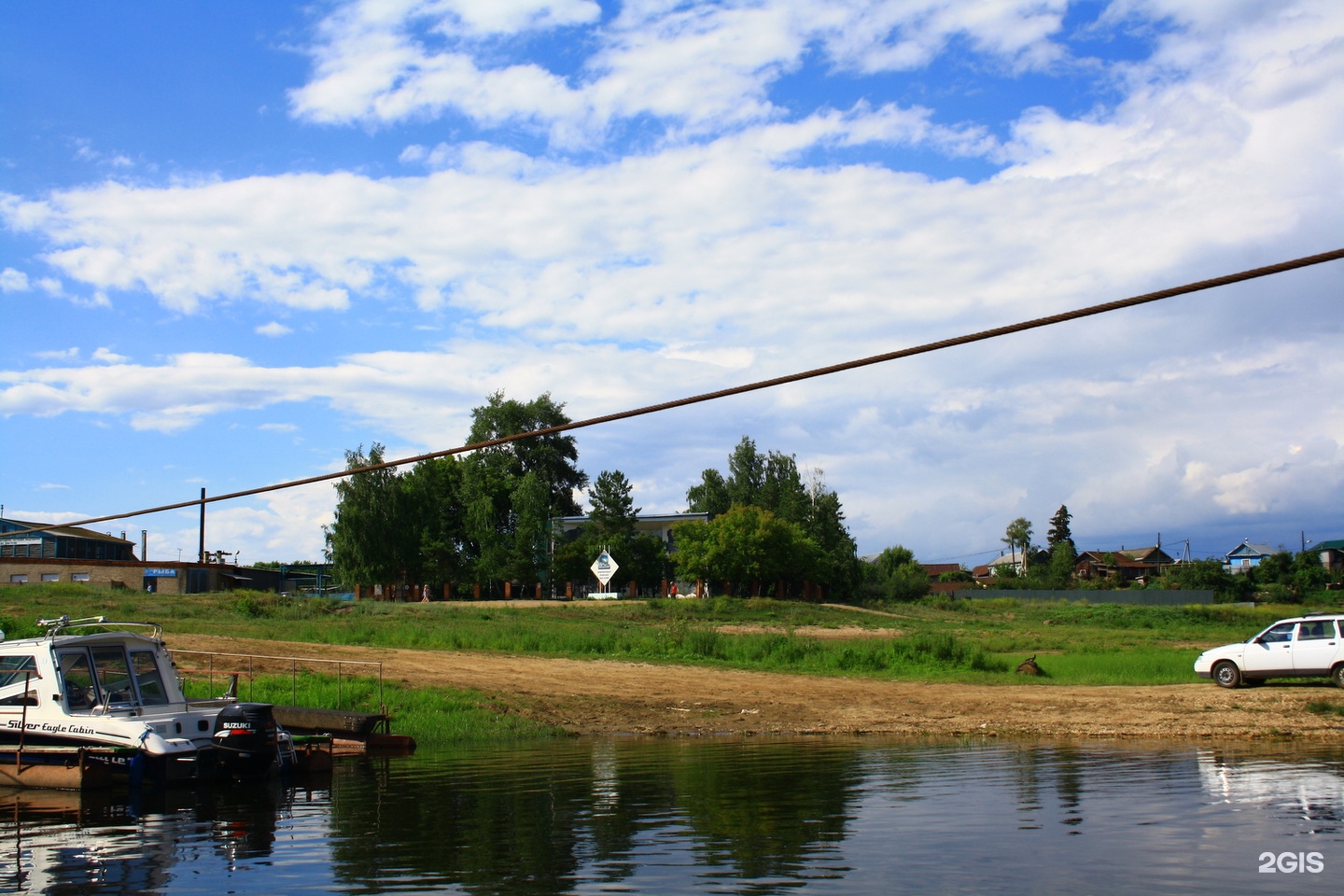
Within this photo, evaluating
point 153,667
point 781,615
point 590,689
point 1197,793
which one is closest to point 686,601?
point 781,615

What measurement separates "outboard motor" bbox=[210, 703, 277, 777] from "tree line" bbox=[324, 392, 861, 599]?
6062cm

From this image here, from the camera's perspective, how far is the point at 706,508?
114938 millimetres

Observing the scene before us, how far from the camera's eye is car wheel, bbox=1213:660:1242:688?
2912 centimetres

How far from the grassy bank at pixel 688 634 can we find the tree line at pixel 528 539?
7.86 m

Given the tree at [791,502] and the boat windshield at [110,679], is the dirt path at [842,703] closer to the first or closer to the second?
the boat windshield at [110,679]

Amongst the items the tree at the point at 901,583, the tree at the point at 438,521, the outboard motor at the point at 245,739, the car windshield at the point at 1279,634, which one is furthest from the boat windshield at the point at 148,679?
the tree at the point at 901,583

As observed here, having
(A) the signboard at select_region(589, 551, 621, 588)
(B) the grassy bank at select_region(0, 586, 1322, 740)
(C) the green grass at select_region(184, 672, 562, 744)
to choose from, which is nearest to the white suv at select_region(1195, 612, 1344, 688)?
(B) the grassy bank at select_region(0, 586, 1322, 740)

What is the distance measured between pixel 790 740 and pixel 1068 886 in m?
14.2

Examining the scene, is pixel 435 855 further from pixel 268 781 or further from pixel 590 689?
pixel 590 689

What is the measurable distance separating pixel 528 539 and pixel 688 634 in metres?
43.3

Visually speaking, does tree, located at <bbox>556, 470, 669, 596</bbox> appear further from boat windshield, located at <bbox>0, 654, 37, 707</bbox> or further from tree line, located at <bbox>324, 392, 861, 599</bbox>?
boat windshield, located at <bbox>0, 654, 37, 707</bbox>

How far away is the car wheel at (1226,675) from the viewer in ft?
95.6

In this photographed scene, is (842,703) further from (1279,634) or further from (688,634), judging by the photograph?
(688,634)

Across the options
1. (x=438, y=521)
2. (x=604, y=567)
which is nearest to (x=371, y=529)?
(x=438, y=521)
